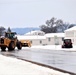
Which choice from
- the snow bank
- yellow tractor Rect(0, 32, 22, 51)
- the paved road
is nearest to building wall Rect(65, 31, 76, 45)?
yellow tractor Rect(0, 32, 22, 51)

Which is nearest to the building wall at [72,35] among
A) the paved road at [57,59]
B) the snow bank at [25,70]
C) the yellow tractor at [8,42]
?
the yellow tractor at [8,42]

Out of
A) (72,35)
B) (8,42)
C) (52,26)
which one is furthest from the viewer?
(52,26)

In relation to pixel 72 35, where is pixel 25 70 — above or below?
below

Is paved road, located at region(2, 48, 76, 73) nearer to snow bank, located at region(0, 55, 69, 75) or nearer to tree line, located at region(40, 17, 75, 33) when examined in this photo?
snow bank, located at region(0, 55, 69, 75)

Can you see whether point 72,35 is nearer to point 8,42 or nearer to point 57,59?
point 8,42

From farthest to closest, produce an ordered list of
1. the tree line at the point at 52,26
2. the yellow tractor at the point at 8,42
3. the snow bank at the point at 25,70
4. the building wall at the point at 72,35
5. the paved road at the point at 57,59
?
the tree line at the point at 52,26
the building wall at the point at 72,35
the yellow tractor at the point at 8,42
the paved road at the point at 57,59
the snow bank at the point at 25,70

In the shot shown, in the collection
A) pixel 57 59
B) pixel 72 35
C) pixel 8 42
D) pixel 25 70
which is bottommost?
pixel 25 70

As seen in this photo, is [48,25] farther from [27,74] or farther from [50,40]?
[27,74]

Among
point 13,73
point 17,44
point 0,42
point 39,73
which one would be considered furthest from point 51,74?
point 17,44

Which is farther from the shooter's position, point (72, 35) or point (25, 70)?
point (72, 35)

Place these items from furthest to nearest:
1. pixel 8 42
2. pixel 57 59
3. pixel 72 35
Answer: pixel 72 35 < pixel 8 42 < pixel 57 59

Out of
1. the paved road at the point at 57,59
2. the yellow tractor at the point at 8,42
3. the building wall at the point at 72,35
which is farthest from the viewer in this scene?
the building wall at the point at 72,35

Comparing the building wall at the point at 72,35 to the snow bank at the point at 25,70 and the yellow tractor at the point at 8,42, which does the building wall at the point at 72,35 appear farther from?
the snow bank at the point at 25,70

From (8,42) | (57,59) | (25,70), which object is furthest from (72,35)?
(25,70)
